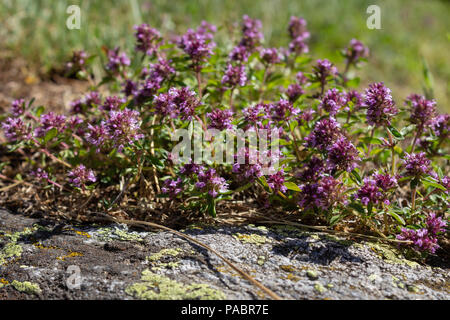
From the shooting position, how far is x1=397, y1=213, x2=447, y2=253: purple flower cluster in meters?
2.37

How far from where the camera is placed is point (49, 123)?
3.00 meters

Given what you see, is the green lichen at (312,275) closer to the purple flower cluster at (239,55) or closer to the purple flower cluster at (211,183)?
the purple flower cluster at (211,183)

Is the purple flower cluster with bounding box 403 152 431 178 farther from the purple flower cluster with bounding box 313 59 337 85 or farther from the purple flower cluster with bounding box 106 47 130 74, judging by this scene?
the purple flower cluster with bounding box 106 47 130 74

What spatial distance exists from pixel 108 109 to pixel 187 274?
157cm

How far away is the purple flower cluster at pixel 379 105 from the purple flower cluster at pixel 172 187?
1.31 m

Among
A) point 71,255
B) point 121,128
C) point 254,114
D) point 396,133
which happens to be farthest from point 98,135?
point 396,133

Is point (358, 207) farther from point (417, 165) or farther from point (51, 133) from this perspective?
point (51, 133)

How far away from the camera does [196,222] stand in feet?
9.08

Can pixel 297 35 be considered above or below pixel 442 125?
above

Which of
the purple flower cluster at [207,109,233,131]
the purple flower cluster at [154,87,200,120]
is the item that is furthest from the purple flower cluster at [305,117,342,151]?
the purple flower cluster at [154,87,200,120]

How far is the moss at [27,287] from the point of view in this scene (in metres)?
2.06

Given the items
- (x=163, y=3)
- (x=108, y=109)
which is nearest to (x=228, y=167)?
(x=108, y=109)

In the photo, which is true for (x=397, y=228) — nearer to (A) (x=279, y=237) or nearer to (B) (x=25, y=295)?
(A) (x=279, y=237)

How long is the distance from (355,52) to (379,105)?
137cm
